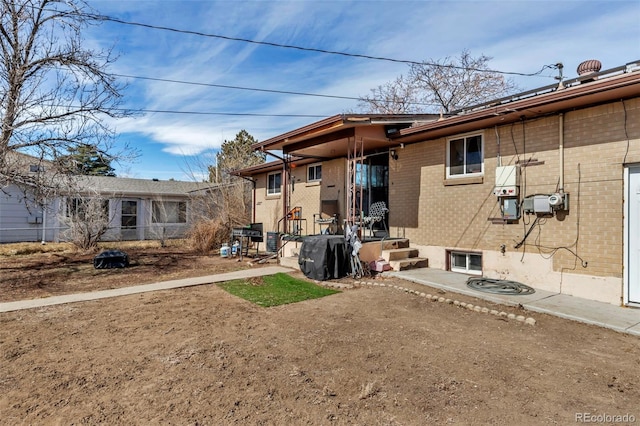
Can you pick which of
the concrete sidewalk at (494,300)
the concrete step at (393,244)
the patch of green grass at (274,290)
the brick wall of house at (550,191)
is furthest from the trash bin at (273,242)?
the brick wall of house at (550,191)

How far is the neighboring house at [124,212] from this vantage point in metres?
16.5

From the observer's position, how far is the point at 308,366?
3641 millimetres

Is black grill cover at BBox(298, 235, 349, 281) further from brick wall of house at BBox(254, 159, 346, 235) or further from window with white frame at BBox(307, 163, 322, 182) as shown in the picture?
window with white frame at BBox(307, 163, 322, 182)

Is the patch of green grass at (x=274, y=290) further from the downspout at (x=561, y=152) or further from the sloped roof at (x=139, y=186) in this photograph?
the sloped roof at (x=139, y=186)

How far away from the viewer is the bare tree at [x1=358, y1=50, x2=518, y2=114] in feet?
67.6

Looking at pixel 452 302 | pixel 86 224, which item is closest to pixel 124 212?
pixel 86 224

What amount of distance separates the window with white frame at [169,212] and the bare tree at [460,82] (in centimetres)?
1694

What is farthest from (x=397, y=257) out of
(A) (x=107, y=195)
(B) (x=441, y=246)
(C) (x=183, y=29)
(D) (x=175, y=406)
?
(A) (x=107, y=195)

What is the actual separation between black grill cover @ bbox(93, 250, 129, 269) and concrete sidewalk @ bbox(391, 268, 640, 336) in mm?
8344

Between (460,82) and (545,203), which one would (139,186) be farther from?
(460,82)

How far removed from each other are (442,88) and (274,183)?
13.8 metres

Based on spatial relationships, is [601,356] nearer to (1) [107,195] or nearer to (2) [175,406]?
(2) [175,406]

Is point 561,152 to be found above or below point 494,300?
above

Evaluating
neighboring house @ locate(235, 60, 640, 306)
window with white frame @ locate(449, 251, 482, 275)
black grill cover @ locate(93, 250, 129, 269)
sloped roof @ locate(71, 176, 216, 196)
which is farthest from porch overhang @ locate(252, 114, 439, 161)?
sloped roof @ locate(71, 176, 216, 196)
